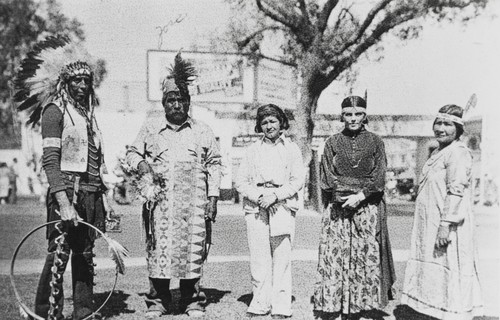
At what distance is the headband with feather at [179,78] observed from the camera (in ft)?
12.3

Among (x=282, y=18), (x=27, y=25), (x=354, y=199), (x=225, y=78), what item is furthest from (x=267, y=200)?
(x=282, y=18)

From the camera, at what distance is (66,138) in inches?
131

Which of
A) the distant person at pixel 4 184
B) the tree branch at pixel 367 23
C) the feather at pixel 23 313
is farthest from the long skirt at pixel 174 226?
the distant person at pixel 4 184

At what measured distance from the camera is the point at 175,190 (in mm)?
3777

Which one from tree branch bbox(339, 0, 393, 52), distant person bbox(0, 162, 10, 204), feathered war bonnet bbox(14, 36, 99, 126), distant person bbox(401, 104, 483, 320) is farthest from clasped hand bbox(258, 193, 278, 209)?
distant person bbox(0, 162, 10, 204)

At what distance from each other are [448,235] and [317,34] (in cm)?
714

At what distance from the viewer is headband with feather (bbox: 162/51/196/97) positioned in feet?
12.3

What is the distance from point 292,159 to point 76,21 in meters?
2.39

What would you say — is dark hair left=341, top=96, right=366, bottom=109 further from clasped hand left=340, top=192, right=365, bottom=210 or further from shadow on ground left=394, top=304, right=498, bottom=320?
shadow on ground left=394, top=304, right=498, bottom=320

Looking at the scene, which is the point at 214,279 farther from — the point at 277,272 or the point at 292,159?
the point at 292,159

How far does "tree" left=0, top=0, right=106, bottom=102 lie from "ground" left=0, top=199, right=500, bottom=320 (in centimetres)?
207

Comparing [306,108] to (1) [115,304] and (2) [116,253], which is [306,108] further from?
(2) [116,253]

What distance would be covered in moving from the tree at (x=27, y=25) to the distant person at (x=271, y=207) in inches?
58.9

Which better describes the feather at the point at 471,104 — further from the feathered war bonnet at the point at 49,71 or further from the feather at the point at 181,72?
the feathered war bonnet at the point at 49,71
